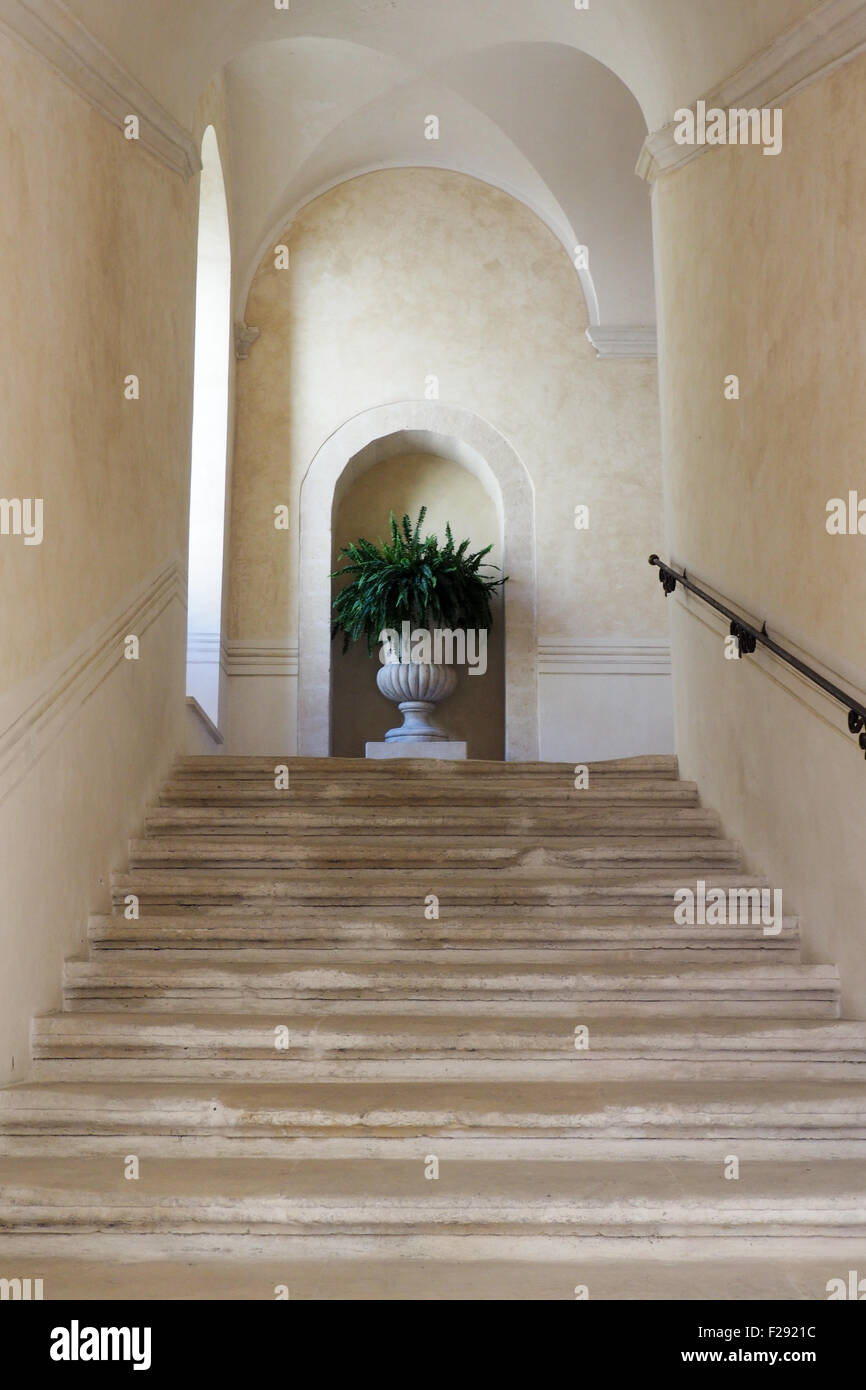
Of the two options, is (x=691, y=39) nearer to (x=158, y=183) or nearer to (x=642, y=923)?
(x=158, y=183)

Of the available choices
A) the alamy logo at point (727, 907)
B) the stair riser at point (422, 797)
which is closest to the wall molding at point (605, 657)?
the stair riser at point (422, 797)

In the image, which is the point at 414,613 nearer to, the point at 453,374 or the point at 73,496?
the point at 453,374

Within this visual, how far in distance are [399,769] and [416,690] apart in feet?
11.7

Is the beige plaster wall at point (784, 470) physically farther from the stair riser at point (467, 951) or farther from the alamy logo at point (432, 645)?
the alamy logo at point (432, 645)

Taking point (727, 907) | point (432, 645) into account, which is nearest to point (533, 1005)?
point (727, 907)

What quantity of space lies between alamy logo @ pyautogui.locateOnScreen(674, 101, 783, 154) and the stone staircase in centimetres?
290

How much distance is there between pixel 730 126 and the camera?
579cm

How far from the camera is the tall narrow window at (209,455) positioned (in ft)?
31.8

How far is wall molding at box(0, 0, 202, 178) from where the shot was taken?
4340 mm

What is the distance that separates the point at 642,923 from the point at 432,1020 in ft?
3.26

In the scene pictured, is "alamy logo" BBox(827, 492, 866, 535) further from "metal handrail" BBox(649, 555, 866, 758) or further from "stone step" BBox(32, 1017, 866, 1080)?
"stone step" BBox(32, 1017, 866, 1080)

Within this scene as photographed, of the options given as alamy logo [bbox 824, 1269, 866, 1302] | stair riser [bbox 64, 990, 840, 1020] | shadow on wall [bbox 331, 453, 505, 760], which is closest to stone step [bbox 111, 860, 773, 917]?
stair riser [bbox 64, 990, 840, 1020]

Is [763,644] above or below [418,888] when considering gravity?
above
